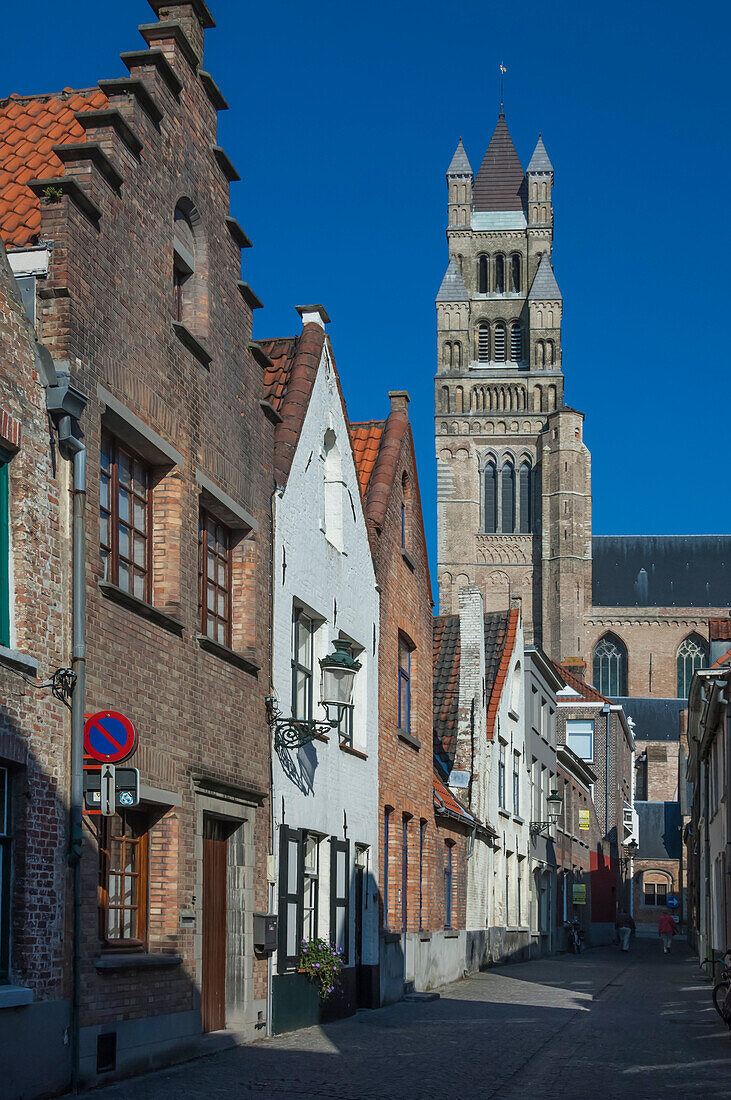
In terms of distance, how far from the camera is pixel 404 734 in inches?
843

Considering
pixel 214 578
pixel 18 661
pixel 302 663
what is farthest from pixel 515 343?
pixel 18 661

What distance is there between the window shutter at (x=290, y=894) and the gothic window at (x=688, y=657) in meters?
79.7

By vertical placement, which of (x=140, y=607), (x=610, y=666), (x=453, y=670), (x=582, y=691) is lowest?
(x=140, y=607)

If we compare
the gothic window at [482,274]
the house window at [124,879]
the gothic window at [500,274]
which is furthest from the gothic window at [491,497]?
the house window at [124,879]

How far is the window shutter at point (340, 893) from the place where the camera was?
17.3 m

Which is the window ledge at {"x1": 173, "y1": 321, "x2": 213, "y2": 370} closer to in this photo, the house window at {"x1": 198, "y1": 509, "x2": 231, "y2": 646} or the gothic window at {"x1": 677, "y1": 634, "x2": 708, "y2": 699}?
the house window at {"x1": 198, "y1": 509, "x2": 231, "y2": 646}

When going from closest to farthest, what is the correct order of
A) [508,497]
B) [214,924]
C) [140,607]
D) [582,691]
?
1. [140,607]
2. [214,924]
3. [582,691]
4. [508,497]

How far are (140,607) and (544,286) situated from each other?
103 metres

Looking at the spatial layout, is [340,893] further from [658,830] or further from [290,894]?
[658,830]

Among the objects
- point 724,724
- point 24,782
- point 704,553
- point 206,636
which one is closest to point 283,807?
point 206,636

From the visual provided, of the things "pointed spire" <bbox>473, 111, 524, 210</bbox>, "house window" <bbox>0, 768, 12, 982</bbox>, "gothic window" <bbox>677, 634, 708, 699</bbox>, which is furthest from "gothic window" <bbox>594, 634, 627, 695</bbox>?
"house window" <bbox>0, 768, 12, 982</bbox>

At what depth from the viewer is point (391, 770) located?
2072cm

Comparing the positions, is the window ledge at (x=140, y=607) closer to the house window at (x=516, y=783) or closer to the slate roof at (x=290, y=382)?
the slate roof at (x=290, y=382)

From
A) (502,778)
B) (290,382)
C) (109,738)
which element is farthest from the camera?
(502,778)
